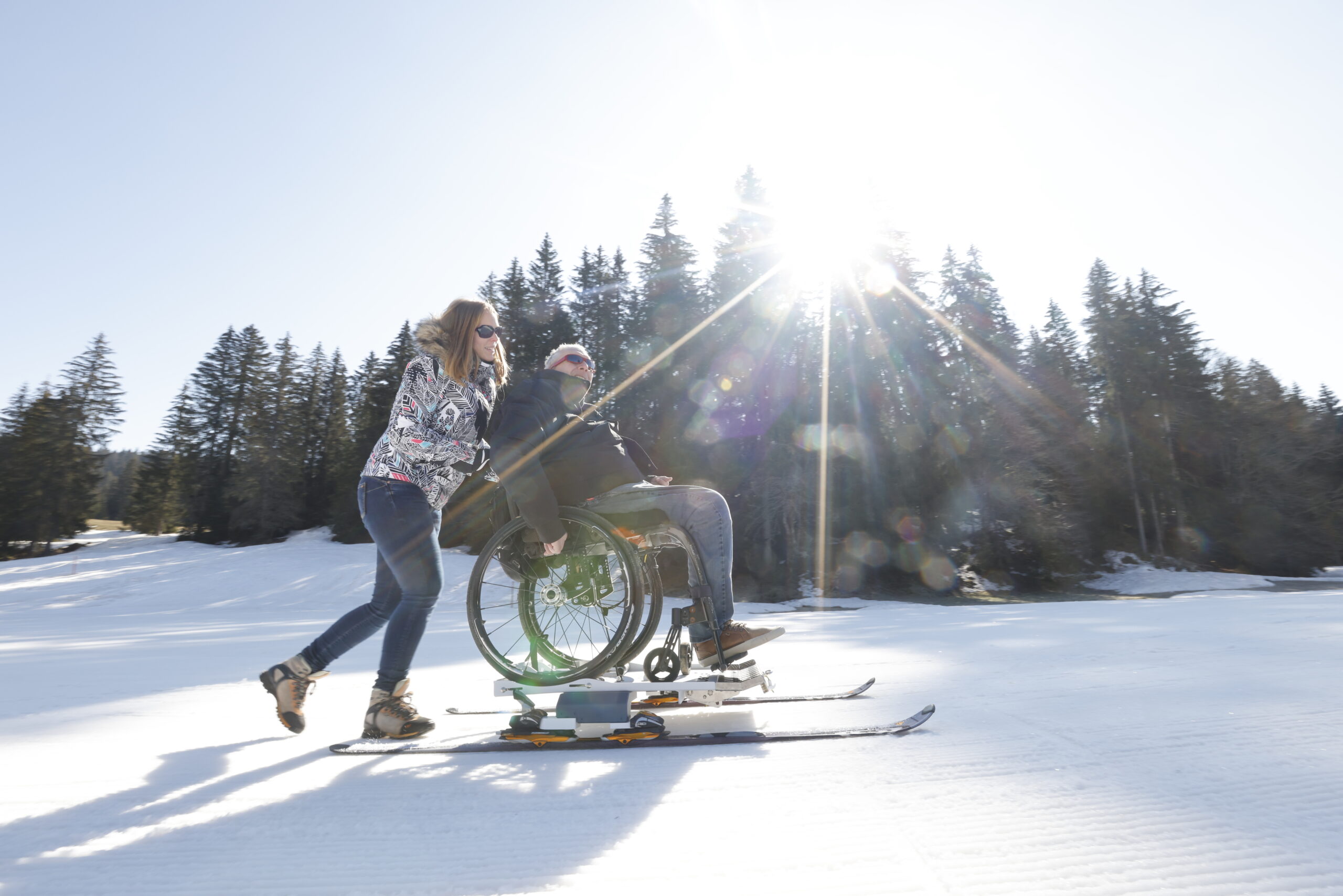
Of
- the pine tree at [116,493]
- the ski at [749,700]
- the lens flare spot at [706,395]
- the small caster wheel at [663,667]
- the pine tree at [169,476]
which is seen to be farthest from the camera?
the pine tree at [116,493]

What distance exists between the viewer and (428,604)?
270 centimetres

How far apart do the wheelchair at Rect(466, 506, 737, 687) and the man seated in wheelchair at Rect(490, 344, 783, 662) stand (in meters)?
0.05

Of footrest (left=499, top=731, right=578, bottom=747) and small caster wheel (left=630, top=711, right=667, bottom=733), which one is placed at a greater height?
small caster wheel (left=630, top=711, right=667, bottom=733)

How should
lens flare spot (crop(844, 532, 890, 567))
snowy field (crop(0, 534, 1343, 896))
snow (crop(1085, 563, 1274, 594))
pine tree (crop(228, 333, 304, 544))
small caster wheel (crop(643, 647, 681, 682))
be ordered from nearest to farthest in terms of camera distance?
1. snowy field (crop(0, 534, 1343, 896))
2. small caster wheel (crop(643, 647, 681, 682))
3. snow (crop(1085, 563, 1274, 594))
4. lens flare spot (crop(844, 532, 890, 567))
5. pine tree (crop(228, 333, 304, 544))

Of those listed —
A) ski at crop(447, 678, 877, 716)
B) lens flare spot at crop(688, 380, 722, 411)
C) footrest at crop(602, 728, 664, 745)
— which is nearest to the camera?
footrest at crop(602, 728, 664, 745)

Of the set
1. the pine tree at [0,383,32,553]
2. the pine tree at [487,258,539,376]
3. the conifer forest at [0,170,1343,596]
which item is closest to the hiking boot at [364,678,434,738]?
the conifer forest at [0,170,1343,596]

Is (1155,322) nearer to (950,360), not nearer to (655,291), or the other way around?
(950,360)

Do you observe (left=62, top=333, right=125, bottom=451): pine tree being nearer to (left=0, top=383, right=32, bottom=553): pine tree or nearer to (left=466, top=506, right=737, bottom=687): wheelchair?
(left=0, top=383, right=32, bottom=553): pine tree

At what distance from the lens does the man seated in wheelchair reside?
8.56 feet

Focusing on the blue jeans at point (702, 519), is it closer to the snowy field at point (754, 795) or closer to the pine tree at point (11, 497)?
the snowy field at point (754, 795)

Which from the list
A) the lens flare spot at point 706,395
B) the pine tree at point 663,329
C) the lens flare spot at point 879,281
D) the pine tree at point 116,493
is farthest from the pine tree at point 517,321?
the pine tree at point 116,493

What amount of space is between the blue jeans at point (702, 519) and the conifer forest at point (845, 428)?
10321 mm

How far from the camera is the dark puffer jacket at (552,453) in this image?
252cm

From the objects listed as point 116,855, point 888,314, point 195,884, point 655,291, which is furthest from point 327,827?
point 655,291
